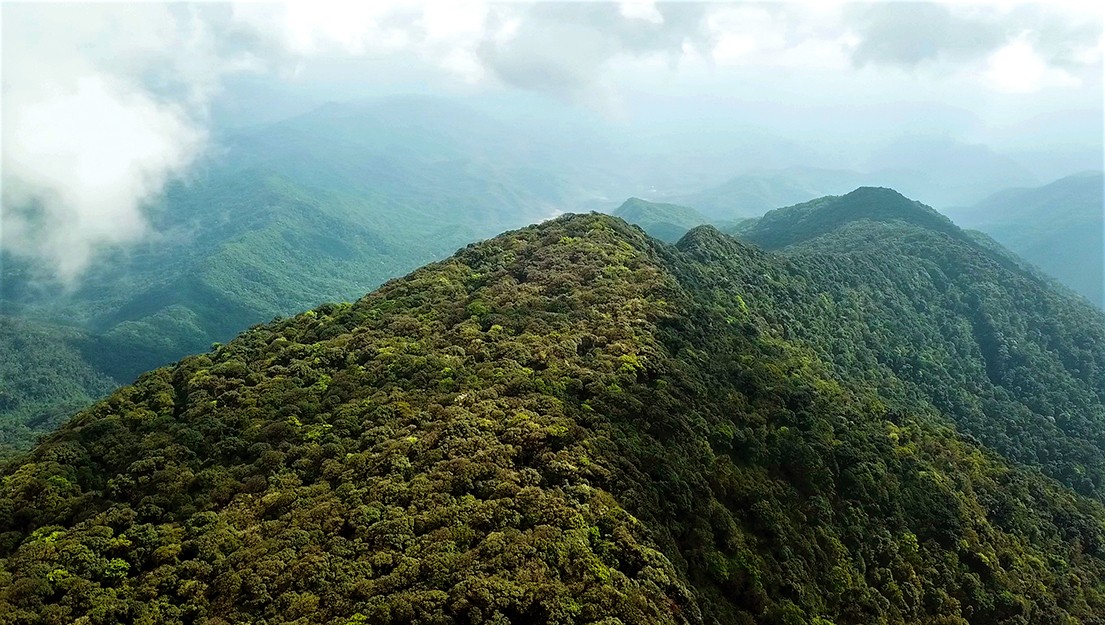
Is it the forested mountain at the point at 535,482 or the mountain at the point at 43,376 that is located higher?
the mountain at the point at 43,376

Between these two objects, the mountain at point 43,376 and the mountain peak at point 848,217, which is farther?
the mountain peak at point 848,217

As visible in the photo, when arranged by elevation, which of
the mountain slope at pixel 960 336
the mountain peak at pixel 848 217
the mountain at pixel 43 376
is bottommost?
the mountain slope at pixel 960 336

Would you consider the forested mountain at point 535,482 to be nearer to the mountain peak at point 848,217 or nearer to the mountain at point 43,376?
the mountain peak at point 848,217

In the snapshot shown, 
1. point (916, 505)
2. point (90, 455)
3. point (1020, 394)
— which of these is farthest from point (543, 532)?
point (1020, 394)

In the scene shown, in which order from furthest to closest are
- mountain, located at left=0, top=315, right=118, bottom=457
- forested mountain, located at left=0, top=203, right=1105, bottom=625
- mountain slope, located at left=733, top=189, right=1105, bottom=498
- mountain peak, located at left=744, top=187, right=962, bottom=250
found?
mountain peak, located at left=744, top=187, right=962, bottom=250, mountain, located at left=0, top=315, right=118, bottom=457, mountain slope, located at left=733, top=189, right=1105, bottom=498, forested mountain, located at left=0, top=203, right=1105, bottom=625

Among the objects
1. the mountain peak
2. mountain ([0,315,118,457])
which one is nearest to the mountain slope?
the mountain peak

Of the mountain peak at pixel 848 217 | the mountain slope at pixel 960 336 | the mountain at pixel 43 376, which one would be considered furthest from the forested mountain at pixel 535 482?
the mountain at pixel 43 376

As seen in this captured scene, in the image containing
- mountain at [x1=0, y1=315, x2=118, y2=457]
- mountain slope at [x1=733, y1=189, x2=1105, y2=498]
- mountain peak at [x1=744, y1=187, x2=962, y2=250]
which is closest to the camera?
mountain slope at [x1=733, y1=189, x2=1105, y2=498]

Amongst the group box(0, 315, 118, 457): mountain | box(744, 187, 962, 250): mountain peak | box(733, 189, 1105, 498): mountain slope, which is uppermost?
box(0, 315, 118, 457): mountain

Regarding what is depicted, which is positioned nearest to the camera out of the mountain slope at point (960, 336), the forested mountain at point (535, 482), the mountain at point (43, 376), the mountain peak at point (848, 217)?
the forested mountain at point (535, 482)

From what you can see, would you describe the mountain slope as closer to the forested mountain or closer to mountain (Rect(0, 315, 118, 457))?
the forested mountain
